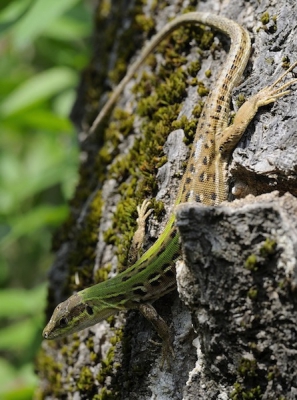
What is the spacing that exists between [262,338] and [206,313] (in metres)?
0.37

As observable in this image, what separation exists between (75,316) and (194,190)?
1.57 metres

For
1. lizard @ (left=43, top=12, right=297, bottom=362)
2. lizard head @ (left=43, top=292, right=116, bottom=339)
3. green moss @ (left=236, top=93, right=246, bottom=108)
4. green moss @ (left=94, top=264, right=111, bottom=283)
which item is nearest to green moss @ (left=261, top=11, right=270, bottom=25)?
lizard @ (left=43, top=12, right=297, bottom=362)

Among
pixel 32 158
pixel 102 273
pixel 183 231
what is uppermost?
pixel 183 231

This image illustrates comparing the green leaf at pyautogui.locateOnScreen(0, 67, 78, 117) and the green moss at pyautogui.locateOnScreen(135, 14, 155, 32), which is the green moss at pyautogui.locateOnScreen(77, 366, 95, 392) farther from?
the green leaf at pyautogui.locateOnScreen(0, 67, 78, 117)

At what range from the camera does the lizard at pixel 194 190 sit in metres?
4.16

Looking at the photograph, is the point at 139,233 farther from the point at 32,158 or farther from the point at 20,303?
the point at 32,158

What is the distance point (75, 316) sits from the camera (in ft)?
15.8

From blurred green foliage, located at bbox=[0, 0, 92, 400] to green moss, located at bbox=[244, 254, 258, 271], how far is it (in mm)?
2316

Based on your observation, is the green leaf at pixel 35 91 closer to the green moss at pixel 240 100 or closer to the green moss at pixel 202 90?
the green moss at pixel 202 90

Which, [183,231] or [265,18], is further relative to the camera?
[265,18]

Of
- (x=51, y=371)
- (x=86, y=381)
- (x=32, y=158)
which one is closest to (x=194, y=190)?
(x=86, y=381)

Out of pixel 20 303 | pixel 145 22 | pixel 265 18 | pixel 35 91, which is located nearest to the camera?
pixel 265 18

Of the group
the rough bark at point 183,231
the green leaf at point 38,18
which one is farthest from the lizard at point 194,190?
the green leaf at point 38,18

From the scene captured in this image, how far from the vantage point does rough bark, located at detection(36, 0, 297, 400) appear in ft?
10.7
